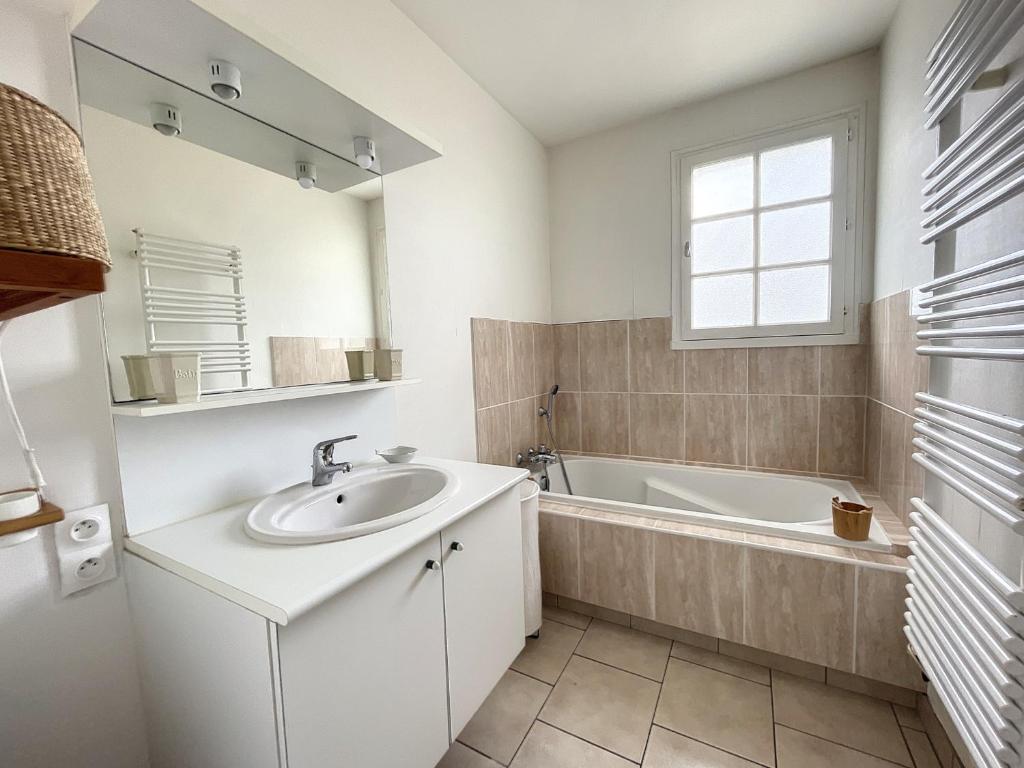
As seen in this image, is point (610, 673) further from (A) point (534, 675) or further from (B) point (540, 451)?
(B) point (540, 451)

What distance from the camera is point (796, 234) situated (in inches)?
85.2

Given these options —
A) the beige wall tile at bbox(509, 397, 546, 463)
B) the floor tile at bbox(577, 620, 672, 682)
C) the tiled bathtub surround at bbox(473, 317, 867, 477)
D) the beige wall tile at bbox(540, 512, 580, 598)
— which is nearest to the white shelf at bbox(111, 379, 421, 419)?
the tiled bathtub surround at bbox(473, 317, 867, 477)

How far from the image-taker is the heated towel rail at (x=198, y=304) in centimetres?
95

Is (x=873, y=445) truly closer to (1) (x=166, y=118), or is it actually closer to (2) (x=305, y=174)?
(2) (x=305, y=174)

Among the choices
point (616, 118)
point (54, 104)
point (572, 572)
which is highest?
point (616, 118)

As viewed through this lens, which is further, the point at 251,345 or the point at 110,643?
the point at 251,345

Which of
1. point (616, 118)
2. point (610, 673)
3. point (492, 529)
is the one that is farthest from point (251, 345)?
point (616, 118)

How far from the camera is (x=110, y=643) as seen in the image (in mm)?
898

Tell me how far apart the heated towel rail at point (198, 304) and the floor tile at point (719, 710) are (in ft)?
5.49

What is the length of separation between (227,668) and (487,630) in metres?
0.67

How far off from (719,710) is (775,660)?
0.34 metres

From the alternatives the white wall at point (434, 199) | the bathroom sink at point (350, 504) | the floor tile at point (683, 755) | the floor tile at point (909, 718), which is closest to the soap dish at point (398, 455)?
the bathroom sink at point (350, 504)

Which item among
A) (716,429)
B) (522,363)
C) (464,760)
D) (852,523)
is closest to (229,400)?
→ (464,760)

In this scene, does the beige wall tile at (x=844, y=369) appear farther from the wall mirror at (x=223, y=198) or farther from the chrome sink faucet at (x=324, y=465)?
the chrome sink faucet at (x=324, y=465)
